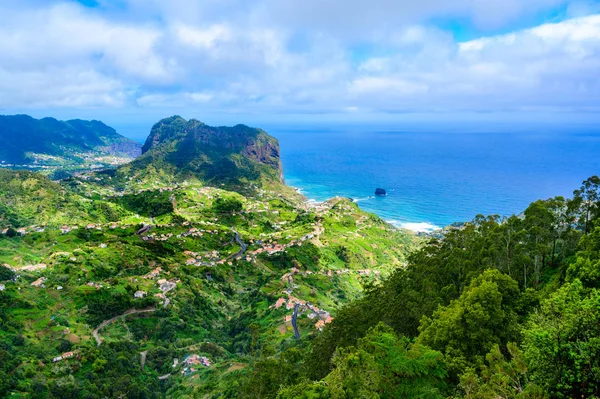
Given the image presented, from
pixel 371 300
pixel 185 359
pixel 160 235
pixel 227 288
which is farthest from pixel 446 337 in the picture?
pixel 160 235

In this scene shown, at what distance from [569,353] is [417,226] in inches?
5778

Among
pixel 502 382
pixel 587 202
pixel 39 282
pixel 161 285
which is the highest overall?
pixel 587 202

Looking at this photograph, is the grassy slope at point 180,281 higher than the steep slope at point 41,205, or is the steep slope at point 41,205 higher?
the steep slope at point 41,205

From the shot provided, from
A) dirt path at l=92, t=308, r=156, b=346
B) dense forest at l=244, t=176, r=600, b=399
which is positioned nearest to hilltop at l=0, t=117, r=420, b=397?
dirt path at l=92, t=308, r=156, b=346

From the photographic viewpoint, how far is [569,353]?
1311 centimetres

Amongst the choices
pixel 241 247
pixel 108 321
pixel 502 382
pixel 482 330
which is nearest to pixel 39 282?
pixel 108 321

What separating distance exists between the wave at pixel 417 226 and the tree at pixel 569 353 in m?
137

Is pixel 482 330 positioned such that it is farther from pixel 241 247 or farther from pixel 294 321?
pixel 241 247

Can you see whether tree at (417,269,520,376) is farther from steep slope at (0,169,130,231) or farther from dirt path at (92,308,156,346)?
steep slope at (0,169,130,231)

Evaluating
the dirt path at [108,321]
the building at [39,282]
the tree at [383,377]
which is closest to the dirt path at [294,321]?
the dirt path at [108,321]

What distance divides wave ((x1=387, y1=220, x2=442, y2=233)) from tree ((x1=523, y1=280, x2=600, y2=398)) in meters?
137

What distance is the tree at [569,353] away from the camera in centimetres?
1278

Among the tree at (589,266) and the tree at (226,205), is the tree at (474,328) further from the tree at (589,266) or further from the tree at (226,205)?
the tree at (226,205)

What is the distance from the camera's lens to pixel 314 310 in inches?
2648
